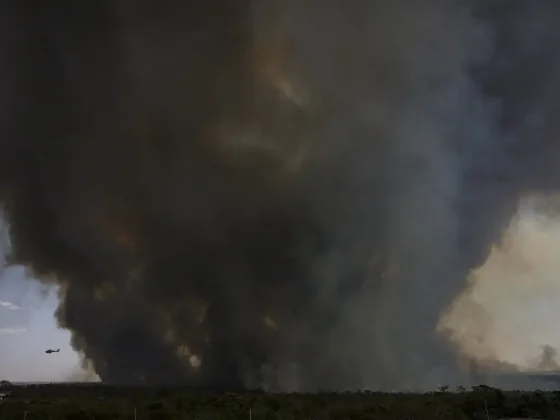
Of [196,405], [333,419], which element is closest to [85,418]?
[196,405]

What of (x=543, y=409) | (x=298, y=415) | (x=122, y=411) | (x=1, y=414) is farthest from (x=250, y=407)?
(x=543, y=409)

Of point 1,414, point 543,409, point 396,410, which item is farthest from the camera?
point 396,410

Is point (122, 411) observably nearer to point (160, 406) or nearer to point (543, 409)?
point (160, 406)

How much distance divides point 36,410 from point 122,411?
36.0ft

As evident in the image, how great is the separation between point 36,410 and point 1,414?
418 cm

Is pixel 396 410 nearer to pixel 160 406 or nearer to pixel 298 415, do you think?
pixel 298 415

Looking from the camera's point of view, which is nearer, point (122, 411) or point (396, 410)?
point (122, 411)

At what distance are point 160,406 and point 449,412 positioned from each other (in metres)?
42.1

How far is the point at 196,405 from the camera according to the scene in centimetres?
8362

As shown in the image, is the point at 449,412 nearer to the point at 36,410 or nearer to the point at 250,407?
the point at 250,407

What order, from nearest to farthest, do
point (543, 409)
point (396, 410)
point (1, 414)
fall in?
point (1, 414)
point (543, 409)
point (396, 410)

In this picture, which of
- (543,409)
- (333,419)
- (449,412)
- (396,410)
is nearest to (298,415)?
(333,419)

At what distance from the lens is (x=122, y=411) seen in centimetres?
7406

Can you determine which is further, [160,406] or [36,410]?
[160,406]
